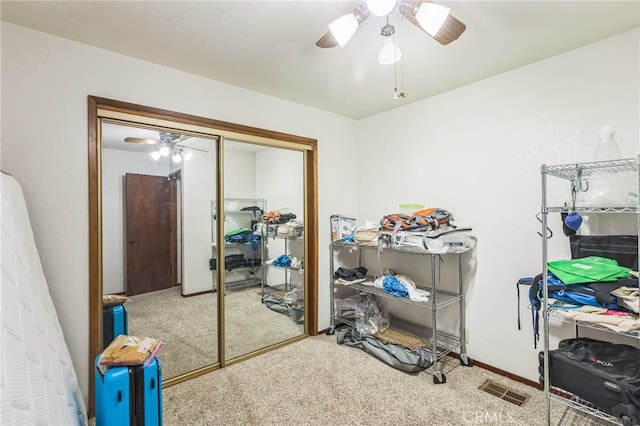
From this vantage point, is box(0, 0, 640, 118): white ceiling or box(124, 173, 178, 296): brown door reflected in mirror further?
box(124, 173, 178, 296): brown door reflected in mirror

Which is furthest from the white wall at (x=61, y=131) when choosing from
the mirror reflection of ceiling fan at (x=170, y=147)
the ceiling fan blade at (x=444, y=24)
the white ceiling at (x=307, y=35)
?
the ceiling fan blade at (x=444, y=24)

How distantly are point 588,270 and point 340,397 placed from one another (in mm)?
1747

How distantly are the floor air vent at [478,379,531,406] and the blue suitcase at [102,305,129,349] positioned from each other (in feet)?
8.88

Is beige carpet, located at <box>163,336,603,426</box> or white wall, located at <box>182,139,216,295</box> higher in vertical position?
white wall, located at <box>182,139,216,295</box>

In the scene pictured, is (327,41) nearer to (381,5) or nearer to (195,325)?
(381,5)

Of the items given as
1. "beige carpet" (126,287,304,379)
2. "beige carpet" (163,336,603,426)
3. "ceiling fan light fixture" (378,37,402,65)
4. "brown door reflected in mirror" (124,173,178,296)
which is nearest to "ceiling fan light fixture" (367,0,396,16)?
"ceiling fan light fixture" (378,37,402,65)

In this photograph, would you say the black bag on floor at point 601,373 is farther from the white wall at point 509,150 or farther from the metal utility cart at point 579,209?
the white wall at point 509,150

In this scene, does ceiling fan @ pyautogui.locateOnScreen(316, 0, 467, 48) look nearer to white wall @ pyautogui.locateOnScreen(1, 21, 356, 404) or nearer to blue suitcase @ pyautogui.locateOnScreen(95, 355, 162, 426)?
white wall @ pyautogui.locateOnScreen(1, 21, 356, 404)

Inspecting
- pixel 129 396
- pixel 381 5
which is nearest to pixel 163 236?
pixel 129 396

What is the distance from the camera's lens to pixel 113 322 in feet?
7.20

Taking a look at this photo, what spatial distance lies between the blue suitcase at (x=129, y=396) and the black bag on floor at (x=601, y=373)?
2.24 m

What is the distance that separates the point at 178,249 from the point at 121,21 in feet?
5.54

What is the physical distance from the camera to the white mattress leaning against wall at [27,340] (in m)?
1.08

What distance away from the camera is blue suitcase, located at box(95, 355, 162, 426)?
4.95ft
